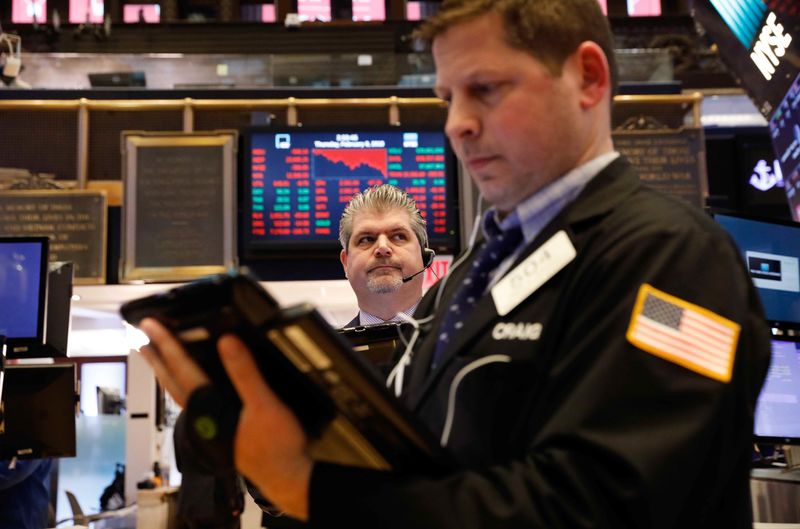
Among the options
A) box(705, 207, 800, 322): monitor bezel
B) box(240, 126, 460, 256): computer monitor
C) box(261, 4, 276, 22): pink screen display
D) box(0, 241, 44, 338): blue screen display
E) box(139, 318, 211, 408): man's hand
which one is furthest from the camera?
box(261, 4, 276, 22): pink screen display

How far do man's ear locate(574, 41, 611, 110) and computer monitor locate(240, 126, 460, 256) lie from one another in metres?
5.03

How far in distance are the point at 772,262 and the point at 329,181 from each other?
12.9ft

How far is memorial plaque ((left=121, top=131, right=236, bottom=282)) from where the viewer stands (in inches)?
249

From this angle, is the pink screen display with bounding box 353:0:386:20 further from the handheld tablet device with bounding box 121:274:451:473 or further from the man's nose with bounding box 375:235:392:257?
the handheld tablet device with bounding box 121:274:451:473

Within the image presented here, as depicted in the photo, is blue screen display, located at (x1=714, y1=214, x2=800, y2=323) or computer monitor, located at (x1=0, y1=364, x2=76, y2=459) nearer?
blue screen display, located at (x1=714, y1=214, x2=800, y2=323)

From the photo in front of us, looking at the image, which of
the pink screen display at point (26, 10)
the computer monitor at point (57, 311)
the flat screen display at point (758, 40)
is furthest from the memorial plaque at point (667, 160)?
the pink screen display at point (26, 10)

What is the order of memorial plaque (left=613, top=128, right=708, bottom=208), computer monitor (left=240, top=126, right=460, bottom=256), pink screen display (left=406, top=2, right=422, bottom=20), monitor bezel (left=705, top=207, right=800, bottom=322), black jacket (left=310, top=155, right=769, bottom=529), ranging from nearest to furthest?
black jacket (left=310, top=155, right=769, bottom=529)
monitor bezel (left=705, top=207, right=800, bottom=322)
computer monitor (left=240, top=126, right=460, bottom=256)
memorial plaque (left=613, top=128, right=708, bottom=208)
pink screen display (left=406, top=2, right=422, bottom=20)

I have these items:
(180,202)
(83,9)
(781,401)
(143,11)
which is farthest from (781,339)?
(83,9)

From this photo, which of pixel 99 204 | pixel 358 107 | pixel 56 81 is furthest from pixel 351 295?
pixel 56 81

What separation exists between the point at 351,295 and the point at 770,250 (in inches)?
156

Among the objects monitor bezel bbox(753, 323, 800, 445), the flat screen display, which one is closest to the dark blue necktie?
monitor bezel bbox(753, 323, 800, 445)

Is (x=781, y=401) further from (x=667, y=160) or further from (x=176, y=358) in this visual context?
(x=667, y=160)

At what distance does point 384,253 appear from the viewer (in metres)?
2.95

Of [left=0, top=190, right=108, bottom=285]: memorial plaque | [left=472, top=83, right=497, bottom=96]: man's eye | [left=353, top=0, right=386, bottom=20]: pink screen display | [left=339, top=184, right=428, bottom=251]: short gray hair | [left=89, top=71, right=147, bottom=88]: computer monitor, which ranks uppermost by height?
[left=353, top=0, right=386, bottom=20]: pink screen display
